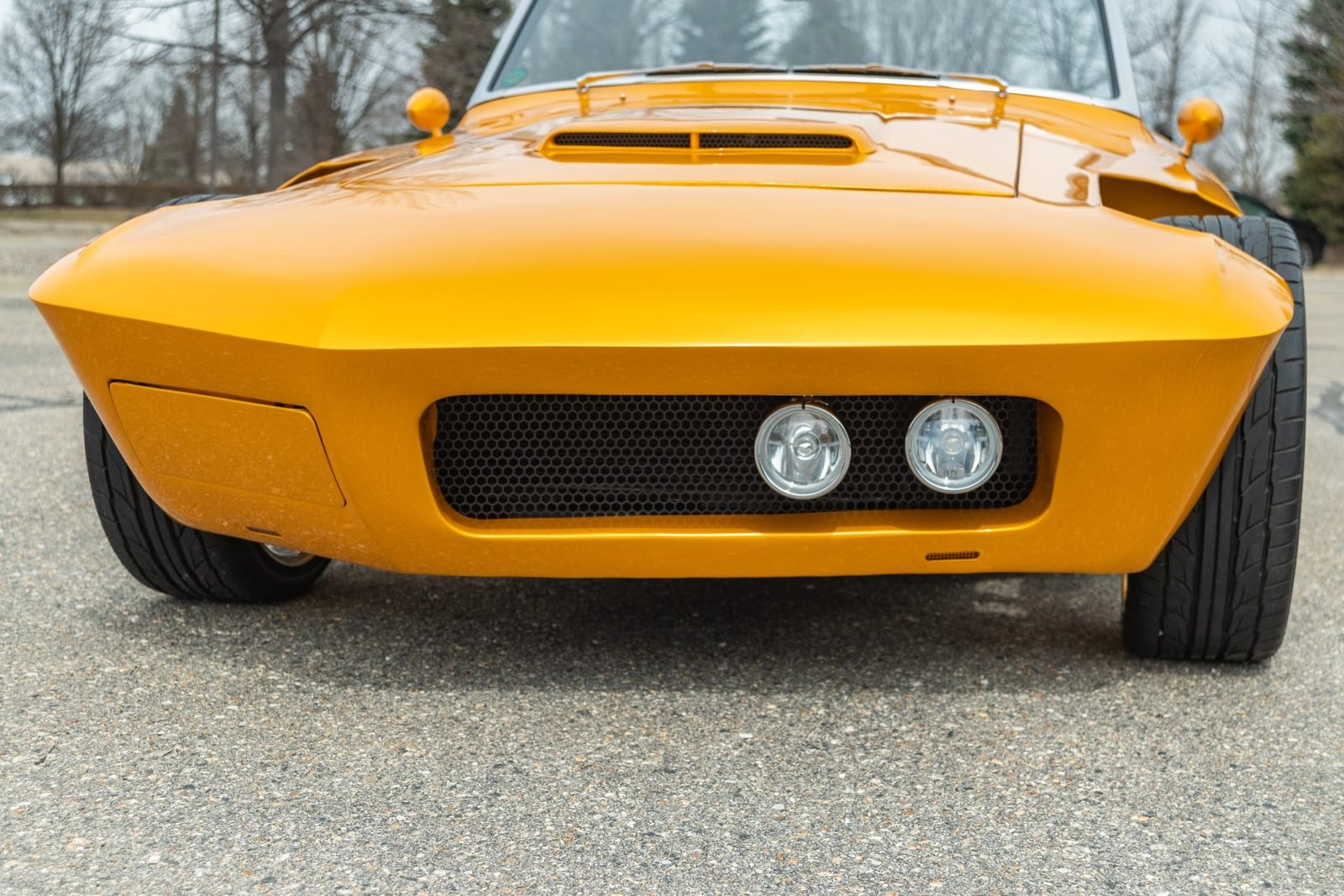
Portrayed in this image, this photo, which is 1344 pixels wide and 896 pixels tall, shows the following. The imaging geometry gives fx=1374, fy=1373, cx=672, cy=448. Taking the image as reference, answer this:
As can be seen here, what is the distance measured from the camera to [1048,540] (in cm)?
195

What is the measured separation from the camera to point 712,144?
2371mm

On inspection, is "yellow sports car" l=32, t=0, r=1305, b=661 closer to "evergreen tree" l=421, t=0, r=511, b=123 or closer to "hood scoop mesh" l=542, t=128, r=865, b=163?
"hood scoop mesh" l=542, t=128, r=865, b=163

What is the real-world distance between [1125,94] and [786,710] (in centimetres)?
191

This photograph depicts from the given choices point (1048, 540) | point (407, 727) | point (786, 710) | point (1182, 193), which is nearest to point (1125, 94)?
point (1182, 193)

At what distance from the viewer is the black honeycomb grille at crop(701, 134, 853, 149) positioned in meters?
2.36

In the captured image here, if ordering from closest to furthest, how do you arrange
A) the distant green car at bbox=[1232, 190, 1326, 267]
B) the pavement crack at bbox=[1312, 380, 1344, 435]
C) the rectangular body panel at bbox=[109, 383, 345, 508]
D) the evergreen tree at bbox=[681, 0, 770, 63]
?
the rectangular body panel at bbox=[109, 383, 345, 508] < the evergreen tree at bbox=[681, 0, 770, 63] < the pavement crack at bbox=[1312, 380, 1344, 435] < the distant green car at bbox=[1232, 190, 1326, 267]

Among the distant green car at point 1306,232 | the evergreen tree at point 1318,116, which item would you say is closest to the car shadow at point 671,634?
the distant green car at point 1306,232

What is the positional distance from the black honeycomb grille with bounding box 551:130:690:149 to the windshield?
3.17 feet

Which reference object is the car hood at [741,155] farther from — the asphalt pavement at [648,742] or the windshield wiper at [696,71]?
the asphalt pavement at [648,742]

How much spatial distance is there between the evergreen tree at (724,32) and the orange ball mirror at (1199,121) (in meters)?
0.99

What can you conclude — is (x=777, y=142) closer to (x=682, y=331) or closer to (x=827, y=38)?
(x=682, y=331)

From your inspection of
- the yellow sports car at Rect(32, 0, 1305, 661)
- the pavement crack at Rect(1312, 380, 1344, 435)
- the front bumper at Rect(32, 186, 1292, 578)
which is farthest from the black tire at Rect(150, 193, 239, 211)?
the pavement crack at Rect(1312, 380, 1344, 435)

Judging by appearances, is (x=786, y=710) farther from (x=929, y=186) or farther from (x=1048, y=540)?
(x=929, y=186)

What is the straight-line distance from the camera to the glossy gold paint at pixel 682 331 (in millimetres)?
1792
